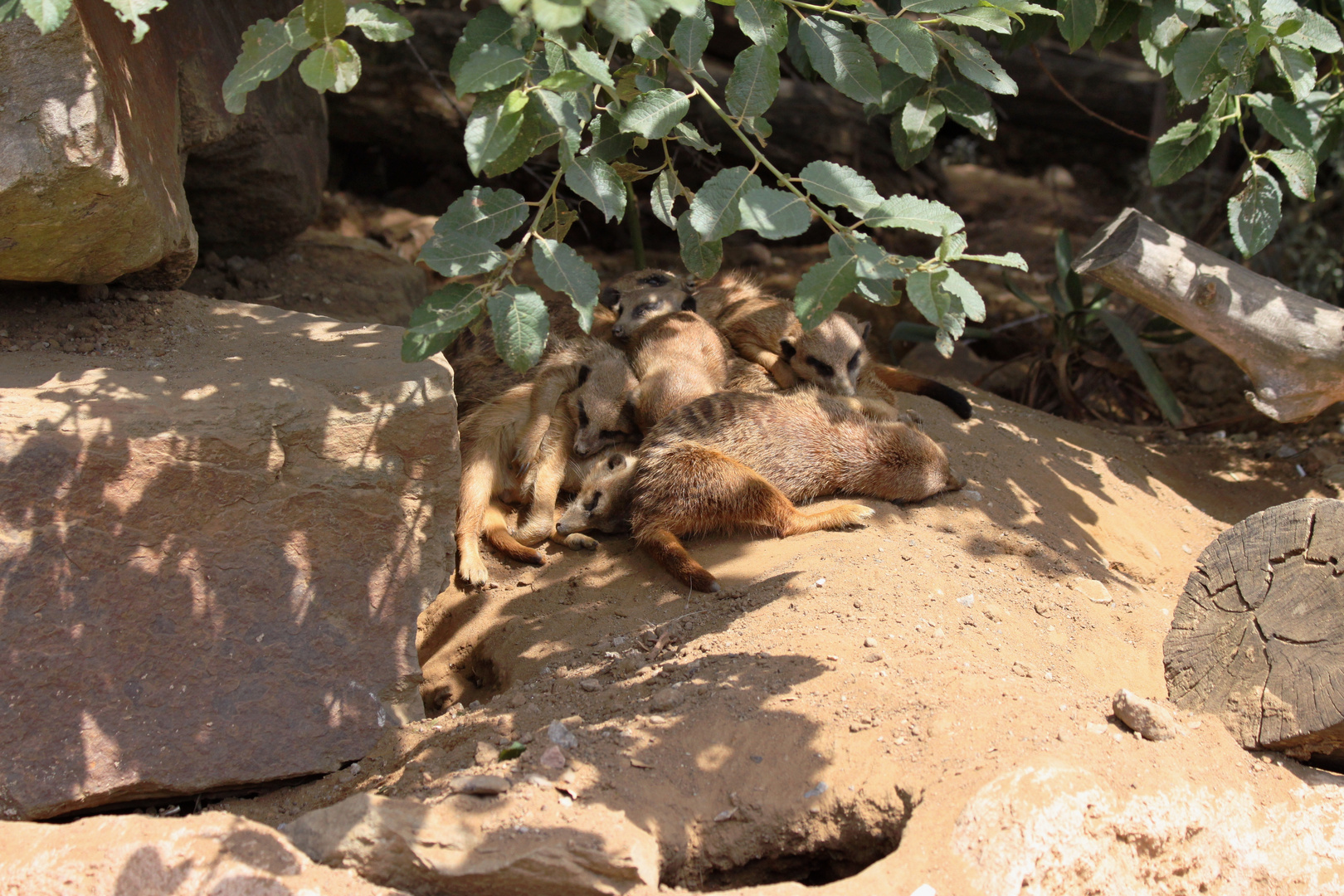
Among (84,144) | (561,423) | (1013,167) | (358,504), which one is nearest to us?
(84,144)

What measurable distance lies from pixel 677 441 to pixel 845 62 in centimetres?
167

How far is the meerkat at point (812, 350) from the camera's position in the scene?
4.35 metres

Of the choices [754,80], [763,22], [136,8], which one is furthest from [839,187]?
[136,8]

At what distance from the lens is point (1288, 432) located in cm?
493

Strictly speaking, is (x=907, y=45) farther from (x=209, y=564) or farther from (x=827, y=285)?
(x=209, y=564)

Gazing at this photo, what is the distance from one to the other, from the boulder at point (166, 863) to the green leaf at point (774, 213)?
4.92 ft

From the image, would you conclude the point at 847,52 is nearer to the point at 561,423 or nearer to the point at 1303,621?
the point at 1303,621

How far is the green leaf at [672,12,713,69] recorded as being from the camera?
2268 mm

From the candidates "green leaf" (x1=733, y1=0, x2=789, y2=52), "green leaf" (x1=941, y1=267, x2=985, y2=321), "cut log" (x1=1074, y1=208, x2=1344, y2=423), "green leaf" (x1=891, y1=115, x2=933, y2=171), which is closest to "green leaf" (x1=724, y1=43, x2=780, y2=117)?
"green leaf" (x1=733, y1=0, x2=789, y2=52)

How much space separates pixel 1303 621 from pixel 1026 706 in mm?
663

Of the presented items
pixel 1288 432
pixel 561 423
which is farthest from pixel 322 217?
pixel 1288 432

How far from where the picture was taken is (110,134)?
261cm

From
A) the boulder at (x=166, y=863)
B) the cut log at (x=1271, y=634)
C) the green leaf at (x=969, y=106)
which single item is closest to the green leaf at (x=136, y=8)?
the boulder at (x=166, y=863)

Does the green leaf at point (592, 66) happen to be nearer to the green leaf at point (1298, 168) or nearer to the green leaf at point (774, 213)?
the green leaf at point (774, 213)
